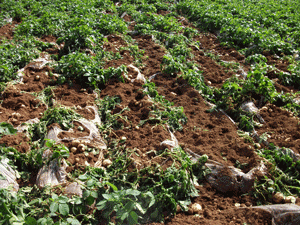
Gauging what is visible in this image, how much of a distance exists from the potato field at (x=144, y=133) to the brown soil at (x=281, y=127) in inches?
0.8

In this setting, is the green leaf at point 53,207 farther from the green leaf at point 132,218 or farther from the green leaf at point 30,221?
the green leaf at point 132,218

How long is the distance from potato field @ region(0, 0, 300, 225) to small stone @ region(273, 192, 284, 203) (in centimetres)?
1

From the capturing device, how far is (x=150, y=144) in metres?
3.35

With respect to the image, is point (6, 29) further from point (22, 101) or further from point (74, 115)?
point (74, 115)

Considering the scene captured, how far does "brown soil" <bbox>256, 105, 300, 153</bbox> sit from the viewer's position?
138 inches

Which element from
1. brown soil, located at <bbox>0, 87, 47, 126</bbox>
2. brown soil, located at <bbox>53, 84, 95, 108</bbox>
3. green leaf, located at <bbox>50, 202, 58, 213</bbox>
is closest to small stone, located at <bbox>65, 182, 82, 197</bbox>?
green leaf, located at <bbox>50, 202, 58, 213</bbox>

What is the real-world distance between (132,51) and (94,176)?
4108mm

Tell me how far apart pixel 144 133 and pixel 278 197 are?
1.86m

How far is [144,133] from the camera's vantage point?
3.58 metres

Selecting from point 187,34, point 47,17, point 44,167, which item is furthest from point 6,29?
point 44,167

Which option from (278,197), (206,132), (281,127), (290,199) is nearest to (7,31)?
(206,132)

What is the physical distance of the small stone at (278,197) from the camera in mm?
2729

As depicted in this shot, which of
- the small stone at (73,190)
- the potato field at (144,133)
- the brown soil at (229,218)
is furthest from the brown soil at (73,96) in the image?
the brown soil at (229,218)

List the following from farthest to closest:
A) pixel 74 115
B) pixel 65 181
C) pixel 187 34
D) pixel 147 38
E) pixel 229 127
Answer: pixel 187 34 → pixel 147 38 → pixel 229 127 → pixel 74 115 → pixel 65 181
